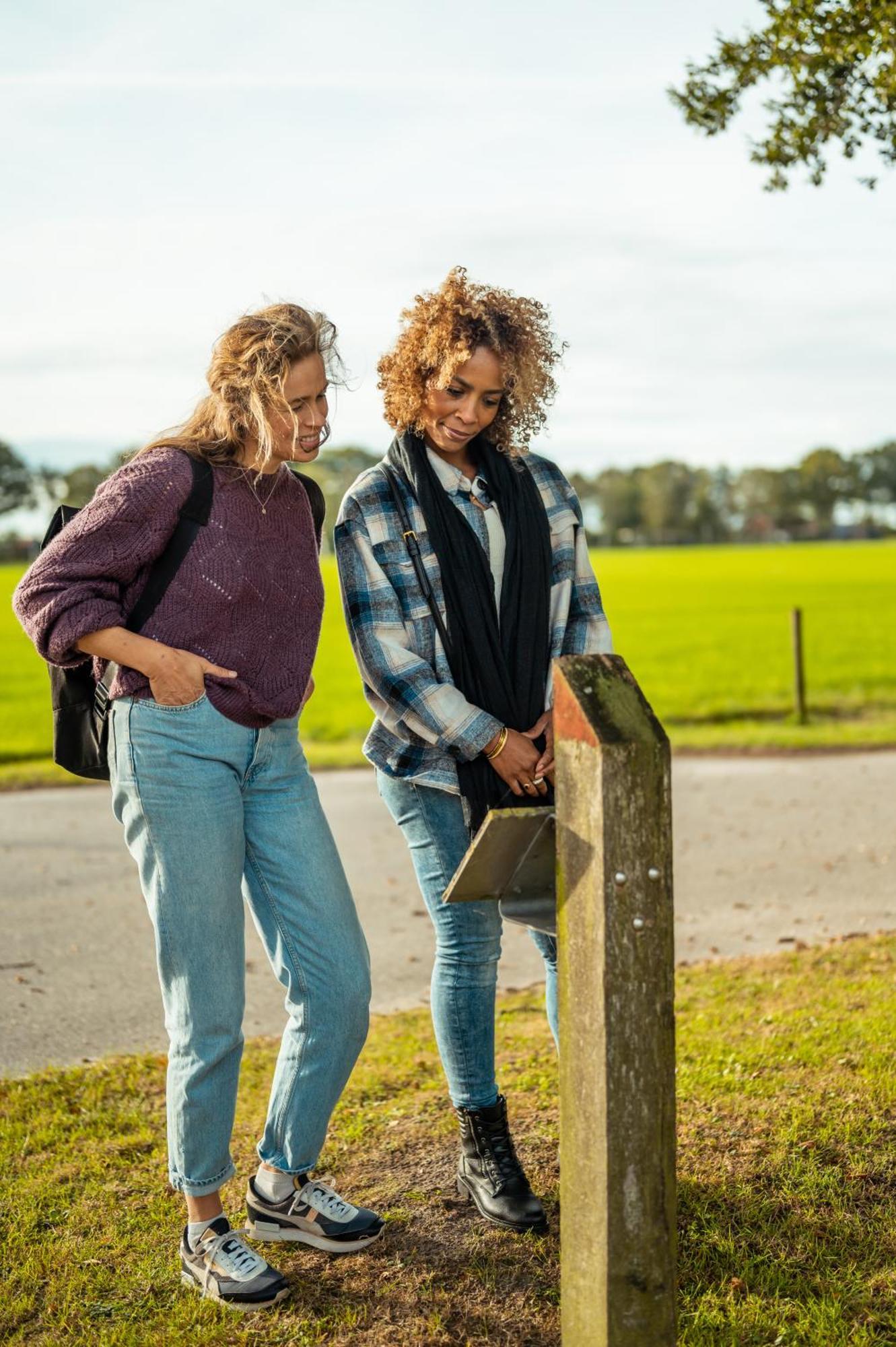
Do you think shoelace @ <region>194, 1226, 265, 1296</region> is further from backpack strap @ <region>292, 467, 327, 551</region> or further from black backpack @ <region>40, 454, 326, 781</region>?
backpack strap @ <region>292, 467, 327, 551</region>

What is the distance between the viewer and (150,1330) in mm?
3168

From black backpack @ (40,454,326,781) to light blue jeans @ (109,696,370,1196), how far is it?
13cm

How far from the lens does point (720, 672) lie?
875 inches

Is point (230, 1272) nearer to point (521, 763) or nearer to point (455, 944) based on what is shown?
point (455, 944)

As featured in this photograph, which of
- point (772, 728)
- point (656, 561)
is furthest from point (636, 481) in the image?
point (772, 728)

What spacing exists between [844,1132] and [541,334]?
99.1 inches

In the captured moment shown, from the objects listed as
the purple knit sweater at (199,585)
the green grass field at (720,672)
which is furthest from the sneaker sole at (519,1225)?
the green grass field at (720,672)

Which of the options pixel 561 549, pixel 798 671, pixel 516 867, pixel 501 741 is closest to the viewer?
pixel 516 867

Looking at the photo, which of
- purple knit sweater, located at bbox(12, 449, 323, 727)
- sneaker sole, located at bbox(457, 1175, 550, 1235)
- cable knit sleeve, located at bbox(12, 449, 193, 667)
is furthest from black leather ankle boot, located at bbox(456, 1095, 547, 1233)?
cable knit sleeve, located at bbox(12, 449, 193, 667)

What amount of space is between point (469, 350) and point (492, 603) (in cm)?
67

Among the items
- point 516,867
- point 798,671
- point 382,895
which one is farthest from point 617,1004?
point 798,671

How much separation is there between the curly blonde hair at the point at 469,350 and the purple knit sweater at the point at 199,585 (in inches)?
18.0

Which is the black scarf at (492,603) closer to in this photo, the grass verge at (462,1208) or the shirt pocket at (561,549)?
the shirt pocket at (561,549)

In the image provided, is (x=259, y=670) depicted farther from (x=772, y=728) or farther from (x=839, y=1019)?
(x=772, y=728)
